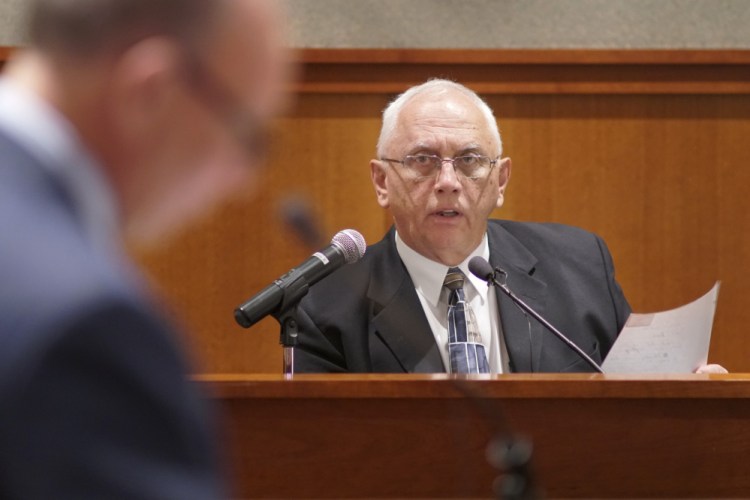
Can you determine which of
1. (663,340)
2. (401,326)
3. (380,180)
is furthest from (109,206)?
(380,180)

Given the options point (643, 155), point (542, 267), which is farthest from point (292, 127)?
point (542, 267)

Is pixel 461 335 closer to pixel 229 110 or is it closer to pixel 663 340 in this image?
pixel 663 340

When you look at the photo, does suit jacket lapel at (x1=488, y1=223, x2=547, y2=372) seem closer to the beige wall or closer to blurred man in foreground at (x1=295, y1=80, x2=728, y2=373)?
blurred man in foreground at (x1=295, y1=80, x2=728, y2=373)

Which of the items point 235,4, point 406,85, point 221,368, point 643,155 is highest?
point 406,85

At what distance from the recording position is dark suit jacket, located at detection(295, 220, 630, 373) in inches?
120

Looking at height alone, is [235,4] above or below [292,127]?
below

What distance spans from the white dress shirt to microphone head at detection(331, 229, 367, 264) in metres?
0.65

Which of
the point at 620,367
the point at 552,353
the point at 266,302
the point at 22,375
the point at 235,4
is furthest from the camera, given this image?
the point at 552,353

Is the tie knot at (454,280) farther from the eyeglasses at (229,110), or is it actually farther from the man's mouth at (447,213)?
the eyeglasses at (229,110)

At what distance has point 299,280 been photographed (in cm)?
246

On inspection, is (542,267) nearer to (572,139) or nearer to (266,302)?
(266,302)

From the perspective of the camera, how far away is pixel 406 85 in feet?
16.1

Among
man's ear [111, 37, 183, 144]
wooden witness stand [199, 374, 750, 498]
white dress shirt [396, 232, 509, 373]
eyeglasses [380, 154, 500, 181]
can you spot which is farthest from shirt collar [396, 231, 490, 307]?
man's ear [111, 37, 183, 144]

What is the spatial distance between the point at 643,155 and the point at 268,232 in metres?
1.65
